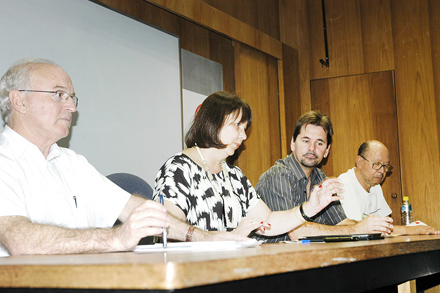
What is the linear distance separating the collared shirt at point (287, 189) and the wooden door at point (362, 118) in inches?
65.0

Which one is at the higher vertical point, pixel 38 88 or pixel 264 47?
pixel 264 47

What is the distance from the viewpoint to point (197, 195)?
1.97 meters

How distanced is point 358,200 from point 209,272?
9.95 feet

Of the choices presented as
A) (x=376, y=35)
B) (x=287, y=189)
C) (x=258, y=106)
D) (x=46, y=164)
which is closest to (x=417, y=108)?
(x=376, y=35)

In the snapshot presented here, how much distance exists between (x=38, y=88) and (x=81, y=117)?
0.64 metres

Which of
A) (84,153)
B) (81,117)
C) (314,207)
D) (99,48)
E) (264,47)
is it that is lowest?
(314,207)

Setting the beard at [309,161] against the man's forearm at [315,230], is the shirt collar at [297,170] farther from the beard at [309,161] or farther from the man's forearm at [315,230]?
the man's forearm at [315,230]

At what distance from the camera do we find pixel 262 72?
4.18m

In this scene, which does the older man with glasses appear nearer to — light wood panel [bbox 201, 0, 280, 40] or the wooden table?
light wood panel [bbox 201, 0, 280, 40]

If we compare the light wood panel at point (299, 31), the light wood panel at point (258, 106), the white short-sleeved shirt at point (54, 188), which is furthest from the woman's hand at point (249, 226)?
the light wood panel at point (299, 31)

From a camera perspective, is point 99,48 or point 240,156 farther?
point 240,156

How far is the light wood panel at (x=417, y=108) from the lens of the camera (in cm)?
434

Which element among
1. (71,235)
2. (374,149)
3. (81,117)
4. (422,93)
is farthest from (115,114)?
(422,93)

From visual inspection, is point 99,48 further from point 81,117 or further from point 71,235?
point 71,235
